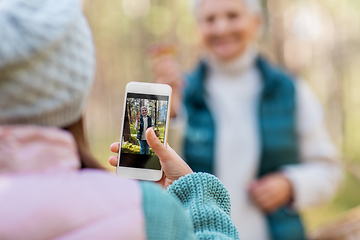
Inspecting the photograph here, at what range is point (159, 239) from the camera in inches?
18.3

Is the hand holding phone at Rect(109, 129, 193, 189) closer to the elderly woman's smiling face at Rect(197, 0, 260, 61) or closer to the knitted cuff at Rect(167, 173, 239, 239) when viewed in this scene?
the knitted cuff at Rect(167, 173, 239, 239)

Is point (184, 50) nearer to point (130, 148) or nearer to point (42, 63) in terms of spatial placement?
point (130, 148)

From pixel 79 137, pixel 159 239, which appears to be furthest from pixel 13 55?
pixel 159 239

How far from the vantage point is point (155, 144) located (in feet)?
2.19

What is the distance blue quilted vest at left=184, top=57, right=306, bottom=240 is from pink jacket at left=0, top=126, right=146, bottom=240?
104 centimetres

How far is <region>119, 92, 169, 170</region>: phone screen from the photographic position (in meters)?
0.70

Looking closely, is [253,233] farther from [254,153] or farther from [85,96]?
[85,96]

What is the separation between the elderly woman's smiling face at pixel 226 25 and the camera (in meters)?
1.70

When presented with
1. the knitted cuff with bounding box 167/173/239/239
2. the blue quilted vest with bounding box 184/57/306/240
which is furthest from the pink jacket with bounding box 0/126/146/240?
the blue quilted vest with bounding box 184/57/306/240

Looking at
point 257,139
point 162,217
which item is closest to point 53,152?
point 162,217

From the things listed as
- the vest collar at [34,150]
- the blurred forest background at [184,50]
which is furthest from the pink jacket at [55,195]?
the blurred forest background at [184,50]

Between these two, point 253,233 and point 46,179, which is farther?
point 253,233

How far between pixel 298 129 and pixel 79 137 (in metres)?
1.25

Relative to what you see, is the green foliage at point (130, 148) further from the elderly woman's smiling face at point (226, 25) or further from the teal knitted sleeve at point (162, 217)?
the elderly woman's smiling face at point (226, 25)
